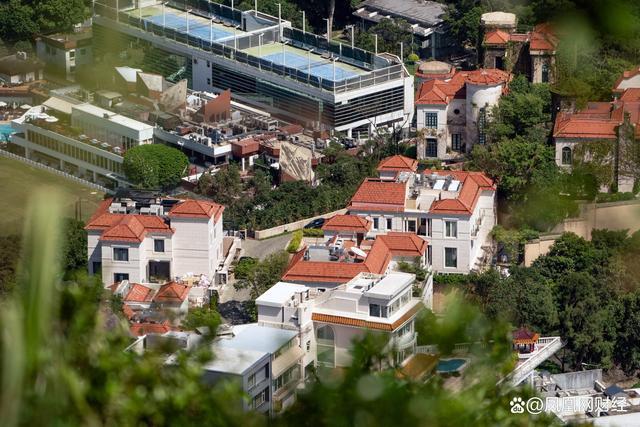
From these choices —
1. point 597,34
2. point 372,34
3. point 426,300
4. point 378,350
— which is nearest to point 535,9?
point 597,34

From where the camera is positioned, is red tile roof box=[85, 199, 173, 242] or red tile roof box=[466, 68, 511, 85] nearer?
red tile roof box=[85, 199, 173, 242]

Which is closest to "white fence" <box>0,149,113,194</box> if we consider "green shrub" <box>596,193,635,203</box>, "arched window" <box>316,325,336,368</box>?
"green shrub" <box>596,193,635,203</box>

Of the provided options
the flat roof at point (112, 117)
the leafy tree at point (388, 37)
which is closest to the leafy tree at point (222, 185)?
the flat roof at point (112, 117)

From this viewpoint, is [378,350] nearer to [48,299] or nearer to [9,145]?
[48,299]

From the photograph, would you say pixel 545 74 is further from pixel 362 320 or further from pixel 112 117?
pixel 362 320

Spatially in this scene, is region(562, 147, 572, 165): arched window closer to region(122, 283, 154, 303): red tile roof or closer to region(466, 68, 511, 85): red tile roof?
region(466, 68, 511, 85): red tile roof

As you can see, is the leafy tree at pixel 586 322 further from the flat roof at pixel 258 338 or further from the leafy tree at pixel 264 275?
the flat roof at pixel 258 338
